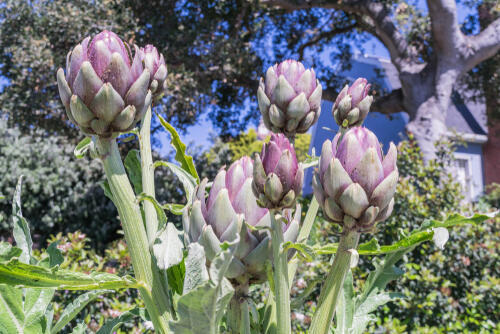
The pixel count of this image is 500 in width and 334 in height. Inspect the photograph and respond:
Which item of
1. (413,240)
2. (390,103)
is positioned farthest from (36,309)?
(390,103)

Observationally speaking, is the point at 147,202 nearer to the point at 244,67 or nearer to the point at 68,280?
the point at 68,280

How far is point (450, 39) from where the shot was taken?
505cm

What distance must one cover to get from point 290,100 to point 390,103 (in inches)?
221

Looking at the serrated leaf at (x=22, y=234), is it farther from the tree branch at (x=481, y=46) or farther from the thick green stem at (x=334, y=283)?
the tree branch at (x=481, y=46)

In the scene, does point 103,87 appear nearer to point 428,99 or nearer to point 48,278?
point 48,278

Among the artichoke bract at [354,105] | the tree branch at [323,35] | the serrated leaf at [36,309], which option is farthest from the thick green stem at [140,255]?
the tree branch at [323,35]

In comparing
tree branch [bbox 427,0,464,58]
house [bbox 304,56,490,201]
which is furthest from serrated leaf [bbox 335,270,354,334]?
house [bbox 304,56,490,201]

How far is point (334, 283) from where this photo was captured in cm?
46

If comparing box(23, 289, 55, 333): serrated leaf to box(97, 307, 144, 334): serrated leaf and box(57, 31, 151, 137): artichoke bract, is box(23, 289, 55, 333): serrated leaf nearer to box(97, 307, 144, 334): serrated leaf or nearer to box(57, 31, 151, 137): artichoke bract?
box(97, 307, 144, 334): serrated leaf

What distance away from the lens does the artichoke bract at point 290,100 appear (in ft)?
2.07

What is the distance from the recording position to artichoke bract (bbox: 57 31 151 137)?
44 cm

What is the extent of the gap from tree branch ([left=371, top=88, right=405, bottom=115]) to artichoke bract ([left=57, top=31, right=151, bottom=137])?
5723 mm

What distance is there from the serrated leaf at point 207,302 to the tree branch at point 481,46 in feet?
18.5

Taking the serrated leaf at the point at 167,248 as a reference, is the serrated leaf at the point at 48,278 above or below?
below
